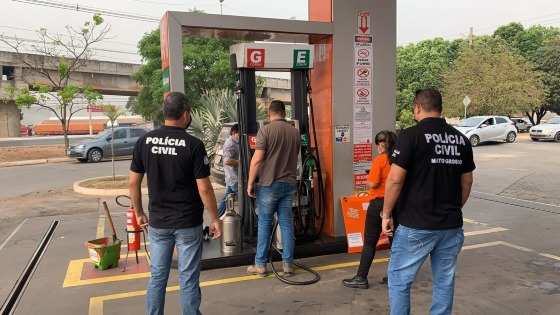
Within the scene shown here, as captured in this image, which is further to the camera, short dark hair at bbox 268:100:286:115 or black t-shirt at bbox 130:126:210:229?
short dark hair at bbox 268:100:286:115

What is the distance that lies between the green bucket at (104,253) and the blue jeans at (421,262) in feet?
11.2

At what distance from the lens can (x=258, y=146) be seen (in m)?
4.88

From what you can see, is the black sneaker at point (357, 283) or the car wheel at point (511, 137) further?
the car wheel at point (511, 137)

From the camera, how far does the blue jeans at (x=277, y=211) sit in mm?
4922

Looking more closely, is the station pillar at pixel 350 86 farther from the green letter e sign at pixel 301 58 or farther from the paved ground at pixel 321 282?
the paved ground at pixel 321 282

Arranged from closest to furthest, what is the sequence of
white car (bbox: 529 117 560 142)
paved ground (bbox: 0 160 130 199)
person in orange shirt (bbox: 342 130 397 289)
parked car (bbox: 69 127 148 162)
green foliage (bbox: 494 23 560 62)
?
person in orange shirt (bbox: 342 130 397 289) < paved ground (bbox: 0 160 130 199) < parked car (bbox: 69 127 148 162) < white car (bbox: 529 117 560 142) < green foliage (bbox: 494 23 560 62)

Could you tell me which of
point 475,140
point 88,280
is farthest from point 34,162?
point 475,140

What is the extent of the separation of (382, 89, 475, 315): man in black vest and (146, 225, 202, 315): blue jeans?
140cm

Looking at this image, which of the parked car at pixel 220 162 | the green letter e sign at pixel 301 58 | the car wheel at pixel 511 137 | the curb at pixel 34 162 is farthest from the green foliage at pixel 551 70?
the green letter e sign at pixel 301 58

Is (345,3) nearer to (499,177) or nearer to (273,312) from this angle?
(273,312)

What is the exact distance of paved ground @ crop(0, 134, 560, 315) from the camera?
4.33 m

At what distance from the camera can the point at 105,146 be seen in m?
20.0

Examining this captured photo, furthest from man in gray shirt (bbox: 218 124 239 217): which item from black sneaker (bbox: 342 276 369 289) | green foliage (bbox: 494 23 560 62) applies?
green foliage (bbox: 494 23 560 62)

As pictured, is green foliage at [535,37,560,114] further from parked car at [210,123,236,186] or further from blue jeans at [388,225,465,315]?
blue jeans at [388,225,465,315]
